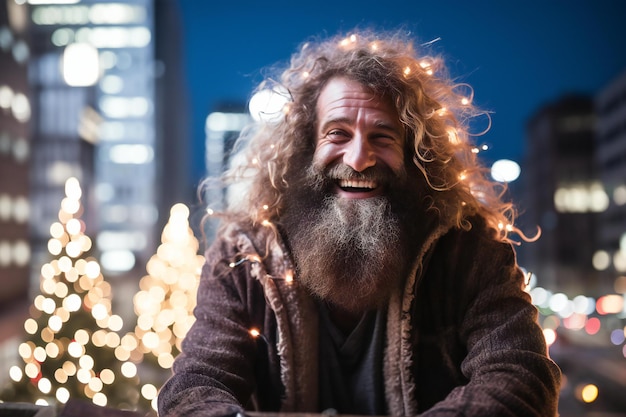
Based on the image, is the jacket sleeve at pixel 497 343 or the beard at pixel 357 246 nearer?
the jacket sleeve at pixel 497 343

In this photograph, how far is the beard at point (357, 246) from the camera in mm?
1797

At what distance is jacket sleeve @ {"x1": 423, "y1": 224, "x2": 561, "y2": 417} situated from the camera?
1.45 meters

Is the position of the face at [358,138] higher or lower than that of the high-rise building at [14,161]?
lower

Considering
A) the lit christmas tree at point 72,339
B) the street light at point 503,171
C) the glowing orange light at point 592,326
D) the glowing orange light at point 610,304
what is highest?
the street light at point 503,171

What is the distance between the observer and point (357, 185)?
1857 millimetres

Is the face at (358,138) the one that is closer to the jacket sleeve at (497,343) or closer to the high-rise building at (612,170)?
the jacket sleeve at (497,343)

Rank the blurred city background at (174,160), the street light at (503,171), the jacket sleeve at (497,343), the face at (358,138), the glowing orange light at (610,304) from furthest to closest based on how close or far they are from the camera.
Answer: the glowing orange light at (610,304), the blurred city background at (174,160), the street light at (503,171), the face at (358,138), the jacket sleeve at (497,343)

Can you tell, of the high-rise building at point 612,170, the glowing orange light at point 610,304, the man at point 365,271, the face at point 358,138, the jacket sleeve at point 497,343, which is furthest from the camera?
the high-rise building at point 612,170

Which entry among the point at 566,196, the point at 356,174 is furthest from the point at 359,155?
the point at 566,196

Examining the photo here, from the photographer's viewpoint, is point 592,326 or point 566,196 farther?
point 566,196

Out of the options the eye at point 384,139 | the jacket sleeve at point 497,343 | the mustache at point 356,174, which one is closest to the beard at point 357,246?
the mustache at point 356,174

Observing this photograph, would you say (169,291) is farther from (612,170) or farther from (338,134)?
(612,170)

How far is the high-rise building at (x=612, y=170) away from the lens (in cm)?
3009

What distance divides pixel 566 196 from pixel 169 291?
3437 centimetres
